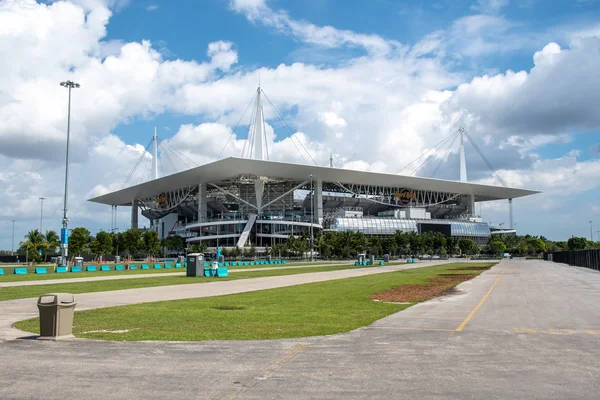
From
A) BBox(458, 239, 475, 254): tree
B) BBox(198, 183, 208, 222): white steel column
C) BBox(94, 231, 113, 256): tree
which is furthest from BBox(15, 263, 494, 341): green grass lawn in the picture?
BBox(458, 239, 475, 254): tree

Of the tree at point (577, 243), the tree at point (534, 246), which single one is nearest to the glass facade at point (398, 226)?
the tree at point (534, 246)

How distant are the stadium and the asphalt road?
9623 centimetres

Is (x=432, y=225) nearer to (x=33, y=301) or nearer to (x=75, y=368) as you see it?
(x=33, y=301)

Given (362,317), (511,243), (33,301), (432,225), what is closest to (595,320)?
(362,317)

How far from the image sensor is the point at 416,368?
8.80 m

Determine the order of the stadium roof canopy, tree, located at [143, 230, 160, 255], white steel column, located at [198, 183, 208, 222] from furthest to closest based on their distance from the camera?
1. white steel column, located at [198, 183, 208, 222]
2. the stadium roof canopy
3. tree, located at [143, 230, 160, 255]

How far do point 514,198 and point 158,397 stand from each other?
7011 inches

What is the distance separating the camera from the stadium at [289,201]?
122750mm

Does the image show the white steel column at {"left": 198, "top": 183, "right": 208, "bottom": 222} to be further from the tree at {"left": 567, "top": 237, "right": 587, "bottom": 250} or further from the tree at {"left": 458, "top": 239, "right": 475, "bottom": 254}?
the tree at {"left": 567, "top": 237, "right": 587, "bottom": 250}

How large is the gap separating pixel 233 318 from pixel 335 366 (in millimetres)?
7007

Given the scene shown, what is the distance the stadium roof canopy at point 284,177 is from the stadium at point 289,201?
0.75 ft

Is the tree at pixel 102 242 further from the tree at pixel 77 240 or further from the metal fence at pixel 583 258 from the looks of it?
the metal fence at pixel 583 258

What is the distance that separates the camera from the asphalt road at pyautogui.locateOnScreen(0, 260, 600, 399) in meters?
7.35

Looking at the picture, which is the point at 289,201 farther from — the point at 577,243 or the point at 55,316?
the point at 55,316
